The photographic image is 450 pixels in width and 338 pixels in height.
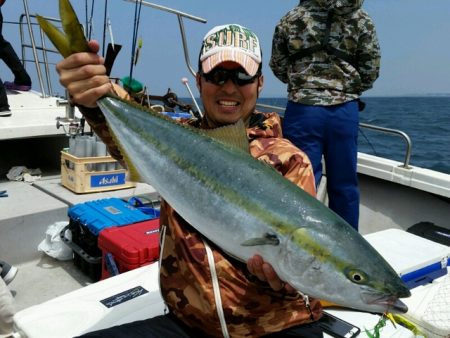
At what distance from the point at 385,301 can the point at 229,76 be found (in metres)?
1.18

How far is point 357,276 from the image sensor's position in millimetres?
1342

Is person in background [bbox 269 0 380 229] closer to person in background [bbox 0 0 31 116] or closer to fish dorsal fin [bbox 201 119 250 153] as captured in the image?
fish dorsal fin [bbox 201 119 250 153]

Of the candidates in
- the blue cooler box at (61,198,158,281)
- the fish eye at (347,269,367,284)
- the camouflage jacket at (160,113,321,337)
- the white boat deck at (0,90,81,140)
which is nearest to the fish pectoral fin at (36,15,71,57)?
the camouflage jacket at (160,113,321,337)

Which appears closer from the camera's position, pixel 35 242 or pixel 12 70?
pixel 35 242

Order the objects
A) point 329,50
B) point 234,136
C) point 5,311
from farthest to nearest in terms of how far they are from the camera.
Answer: point 329,50
point 5,311
point 234,136

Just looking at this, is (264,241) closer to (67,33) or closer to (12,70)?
(67,33)

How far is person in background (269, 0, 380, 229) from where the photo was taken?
3904 mm

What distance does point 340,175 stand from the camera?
13.3ft

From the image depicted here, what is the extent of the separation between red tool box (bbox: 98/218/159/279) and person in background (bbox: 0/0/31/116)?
3056 millimetres

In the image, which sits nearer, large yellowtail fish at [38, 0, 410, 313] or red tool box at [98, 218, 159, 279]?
large yellowtail fish at [38, 0, 410, 313]

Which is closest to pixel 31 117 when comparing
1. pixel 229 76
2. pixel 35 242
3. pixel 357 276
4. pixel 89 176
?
pixel 89 176

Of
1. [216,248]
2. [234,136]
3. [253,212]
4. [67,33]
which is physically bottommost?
[216,248]

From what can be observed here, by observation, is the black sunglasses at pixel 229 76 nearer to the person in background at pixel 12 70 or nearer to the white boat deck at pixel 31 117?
the white boat deck at pixel 31 117

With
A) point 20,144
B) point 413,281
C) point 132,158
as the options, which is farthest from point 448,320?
point 20,144
